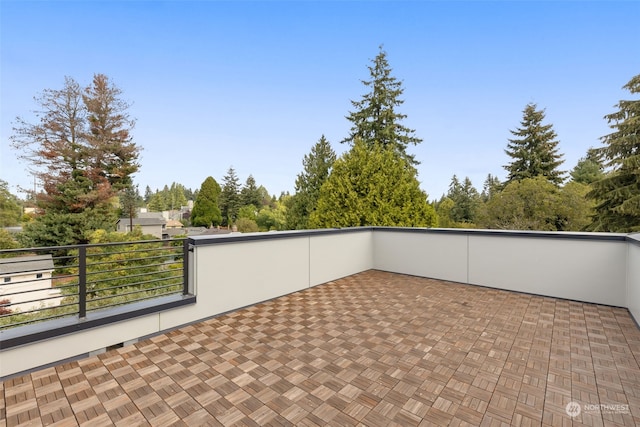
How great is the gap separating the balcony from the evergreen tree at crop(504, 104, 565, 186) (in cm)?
1838

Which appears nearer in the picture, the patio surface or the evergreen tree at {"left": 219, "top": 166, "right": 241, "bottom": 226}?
the patio surface

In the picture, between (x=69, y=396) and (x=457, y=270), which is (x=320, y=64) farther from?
(x=69, y=396)

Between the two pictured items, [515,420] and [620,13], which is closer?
[515,420]

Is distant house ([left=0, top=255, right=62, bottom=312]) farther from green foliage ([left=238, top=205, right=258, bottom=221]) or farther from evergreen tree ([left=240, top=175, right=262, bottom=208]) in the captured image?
evergreen tree ([left=240, top=175, right=262, bottom=208])

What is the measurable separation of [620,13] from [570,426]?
34.0 ft

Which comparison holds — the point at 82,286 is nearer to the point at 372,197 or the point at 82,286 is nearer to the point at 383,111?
the point at 372,197

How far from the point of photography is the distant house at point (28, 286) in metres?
2.05

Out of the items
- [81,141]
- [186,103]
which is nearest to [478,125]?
[186,103]

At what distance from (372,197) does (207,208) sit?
31.2m

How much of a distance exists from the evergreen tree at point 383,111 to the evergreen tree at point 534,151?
8.58m

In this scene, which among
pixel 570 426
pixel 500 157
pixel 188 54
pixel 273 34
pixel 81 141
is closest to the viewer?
pixel 570 426

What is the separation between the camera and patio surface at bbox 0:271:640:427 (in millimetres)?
1668

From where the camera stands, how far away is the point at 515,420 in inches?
63.9

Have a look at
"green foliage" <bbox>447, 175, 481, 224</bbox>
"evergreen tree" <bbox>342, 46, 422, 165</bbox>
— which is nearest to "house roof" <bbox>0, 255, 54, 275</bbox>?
"evergreen tree" <bbox>342, 46, 422, 165</bbox>
